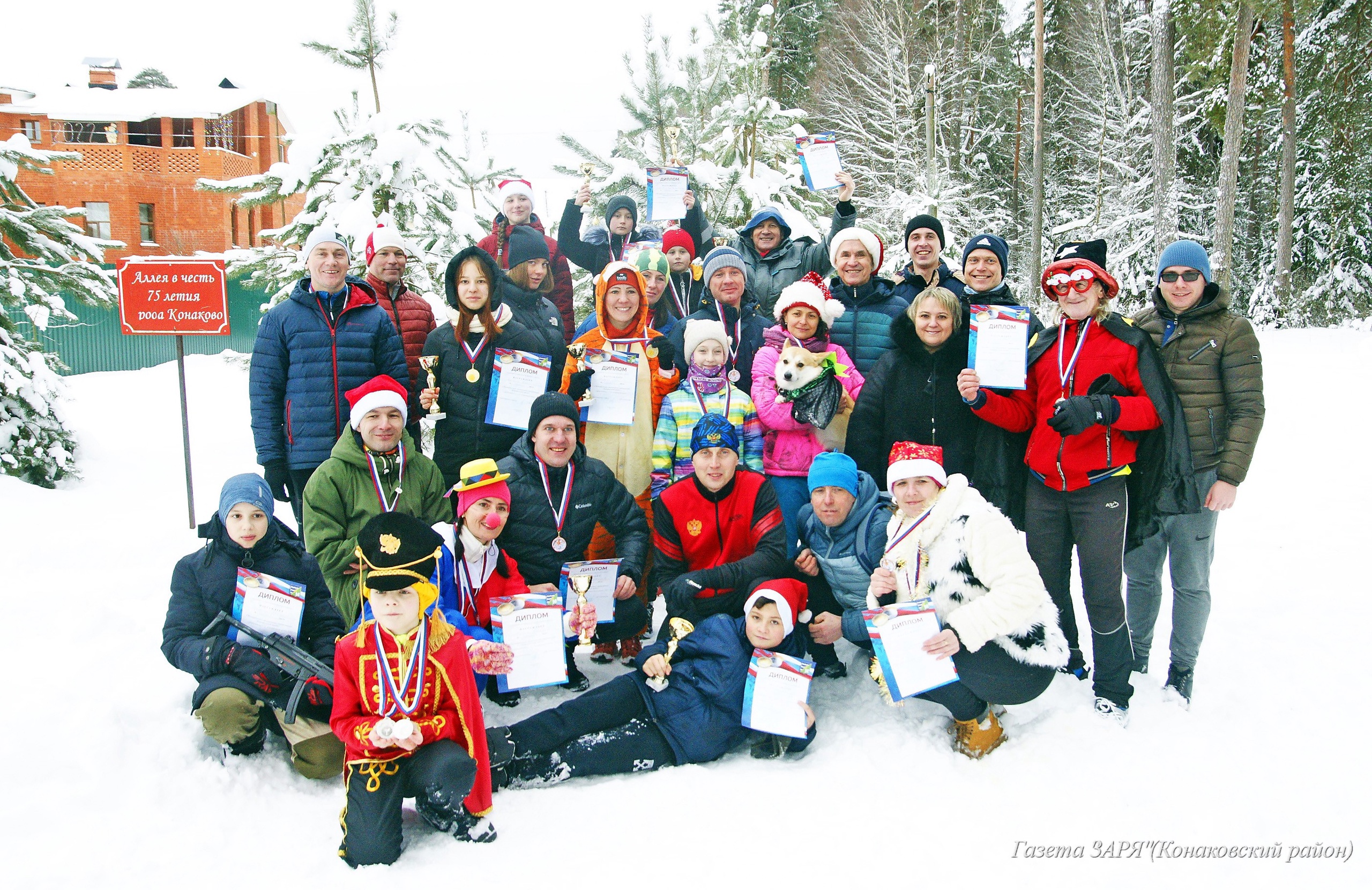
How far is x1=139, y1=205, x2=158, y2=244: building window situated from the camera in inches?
1113

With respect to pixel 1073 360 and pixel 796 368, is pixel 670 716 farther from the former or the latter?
pixel 1073 360

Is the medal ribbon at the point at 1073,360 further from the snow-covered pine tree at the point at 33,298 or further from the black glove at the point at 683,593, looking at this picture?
the snow-covered pine tree at the point at 33,298

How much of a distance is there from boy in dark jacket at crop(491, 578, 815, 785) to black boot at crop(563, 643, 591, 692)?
70 centimetres

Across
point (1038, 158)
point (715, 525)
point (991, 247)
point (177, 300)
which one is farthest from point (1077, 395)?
point (1038, 158)

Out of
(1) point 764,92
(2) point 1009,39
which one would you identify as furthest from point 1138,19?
(1) point 764,92

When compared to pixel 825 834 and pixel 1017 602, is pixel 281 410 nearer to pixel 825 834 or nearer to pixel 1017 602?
pixel 825 834

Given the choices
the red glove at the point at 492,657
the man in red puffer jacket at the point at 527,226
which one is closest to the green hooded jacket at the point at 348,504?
the red glove at the point at 492,657

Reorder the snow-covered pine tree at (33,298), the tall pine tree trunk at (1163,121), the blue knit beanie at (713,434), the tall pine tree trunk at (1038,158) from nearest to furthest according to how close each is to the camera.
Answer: the blue knit beanie at (713,434) < the snow-covered pine tree at (33,298) < the tall pine tree trunk at (1163,121) < the tall pine tree trunk at (1038,158)

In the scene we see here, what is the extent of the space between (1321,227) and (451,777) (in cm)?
2294

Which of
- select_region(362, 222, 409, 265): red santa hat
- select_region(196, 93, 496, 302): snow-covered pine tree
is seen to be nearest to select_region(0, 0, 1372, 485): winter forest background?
select_region(196, 93, 496, 302): snow-covered pine tree

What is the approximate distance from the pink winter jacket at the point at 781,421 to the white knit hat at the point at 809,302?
0.20 metres

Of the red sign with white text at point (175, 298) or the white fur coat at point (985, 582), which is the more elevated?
the red sign with white text at point (175, 298)

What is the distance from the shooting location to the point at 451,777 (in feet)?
10.4

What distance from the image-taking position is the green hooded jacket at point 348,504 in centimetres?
425
